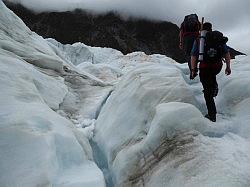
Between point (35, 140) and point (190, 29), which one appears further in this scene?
point (190, 29)

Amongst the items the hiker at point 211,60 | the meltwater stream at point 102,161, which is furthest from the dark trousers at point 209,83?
the meltwater stream at point 102,161

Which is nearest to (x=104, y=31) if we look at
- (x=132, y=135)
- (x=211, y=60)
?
(x=132, y=135)

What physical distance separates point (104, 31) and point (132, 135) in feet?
476

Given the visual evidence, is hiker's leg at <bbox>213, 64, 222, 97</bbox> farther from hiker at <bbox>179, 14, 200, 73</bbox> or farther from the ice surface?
the ice surface

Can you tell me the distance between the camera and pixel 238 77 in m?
10.2

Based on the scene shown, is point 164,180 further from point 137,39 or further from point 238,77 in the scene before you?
point 137,39

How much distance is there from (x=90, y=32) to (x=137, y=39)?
15896 millimetres

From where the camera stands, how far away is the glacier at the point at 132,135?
7859 millimetres

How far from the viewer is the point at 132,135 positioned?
959cm

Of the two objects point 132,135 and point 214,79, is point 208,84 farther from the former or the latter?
point 132,135

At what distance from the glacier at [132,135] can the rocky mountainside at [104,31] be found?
116 m

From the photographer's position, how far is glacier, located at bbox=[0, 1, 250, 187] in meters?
7.86

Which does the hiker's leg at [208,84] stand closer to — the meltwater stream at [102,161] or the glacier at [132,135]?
the glacier at [132,135]

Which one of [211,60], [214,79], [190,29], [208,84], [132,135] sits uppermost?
[190,29]
